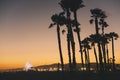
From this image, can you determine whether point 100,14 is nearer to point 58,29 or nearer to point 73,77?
point 58,29

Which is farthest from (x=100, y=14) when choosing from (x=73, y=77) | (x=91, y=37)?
(x=73, y=77)

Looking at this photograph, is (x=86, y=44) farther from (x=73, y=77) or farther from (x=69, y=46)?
(x=73, y=77)

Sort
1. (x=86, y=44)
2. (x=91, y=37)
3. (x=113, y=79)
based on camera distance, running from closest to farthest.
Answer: (x=113, y=79)
(x=91, y=37)
(x=86, y=44)

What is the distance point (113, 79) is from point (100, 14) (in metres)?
31.2

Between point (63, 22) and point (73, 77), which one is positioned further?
point (63, 22)

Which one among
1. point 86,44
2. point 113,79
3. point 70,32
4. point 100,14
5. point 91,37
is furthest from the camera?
point 86,44

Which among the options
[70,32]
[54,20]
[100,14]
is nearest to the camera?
Result: [70,32]

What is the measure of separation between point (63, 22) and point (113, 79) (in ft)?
75.7

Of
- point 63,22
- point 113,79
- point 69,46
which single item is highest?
point 63,22

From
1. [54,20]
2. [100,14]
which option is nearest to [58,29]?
[54,20]

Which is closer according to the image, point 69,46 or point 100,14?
point 69,46

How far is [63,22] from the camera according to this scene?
63.4 meters

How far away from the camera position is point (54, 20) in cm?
6462

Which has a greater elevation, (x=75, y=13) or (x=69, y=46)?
(x=75, y=13)
